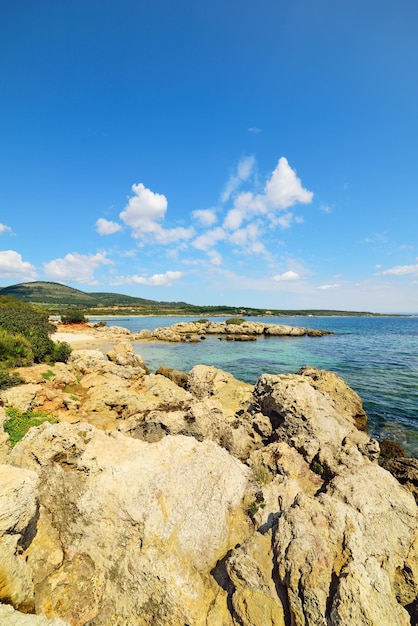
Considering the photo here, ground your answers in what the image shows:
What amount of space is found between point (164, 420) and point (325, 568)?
8.99m

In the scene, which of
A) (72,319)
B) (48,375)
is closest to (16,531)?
(48,375)

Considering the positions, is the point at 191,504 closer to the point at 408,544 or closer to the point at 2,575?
the point at 2,575

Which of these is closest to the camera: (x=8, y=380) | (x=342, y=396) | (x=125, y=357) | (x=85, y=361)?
(x=8, y=380)

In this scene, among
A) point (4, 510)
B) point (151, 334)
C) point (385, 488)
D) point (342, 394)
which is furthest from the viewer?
point (151, 334)

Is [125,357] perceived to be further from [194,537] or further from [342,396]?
[194,537]

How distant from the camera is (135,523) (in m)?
7.32

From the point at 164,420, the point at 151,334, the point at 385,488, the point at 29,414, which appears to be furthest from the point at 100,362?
the point at 151,334

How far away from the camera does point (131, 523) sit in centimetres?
732

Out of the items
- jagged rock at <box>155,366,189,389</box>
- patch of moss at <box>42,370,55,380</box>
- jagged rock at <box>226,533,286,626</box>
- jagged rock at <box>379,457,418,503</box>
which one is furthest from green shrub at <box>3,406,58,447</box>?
jagged rock at <box>379,457,418,503</box>

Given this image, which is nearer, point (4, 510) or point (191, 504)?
point (4, 510)

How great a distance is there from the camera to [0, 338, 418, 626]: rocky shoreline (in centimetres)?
577

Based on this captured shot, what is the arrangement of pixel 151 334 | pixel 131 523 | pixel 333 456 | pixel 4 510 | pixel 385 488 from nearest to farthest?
pixel 4 510
pixel 131 523
pixel 385 488
pixel 333 456
pixel 151 334

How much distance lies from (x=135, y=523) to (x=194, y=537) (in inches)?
60.5

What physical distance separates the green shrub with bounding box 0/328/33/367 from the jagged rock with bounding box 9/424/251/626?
1324cm
